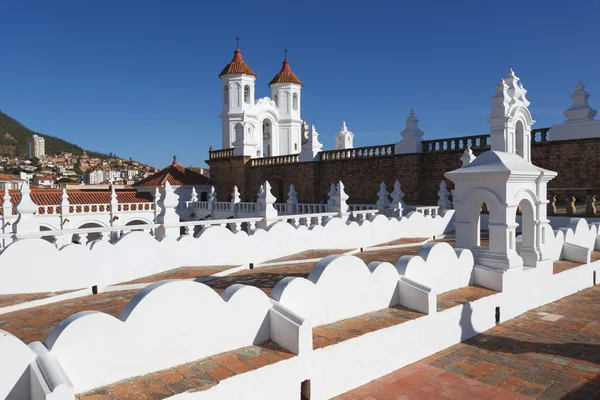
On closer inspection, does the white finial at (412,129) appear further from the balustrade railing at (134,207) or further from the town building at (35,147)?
the town building at (35,147)

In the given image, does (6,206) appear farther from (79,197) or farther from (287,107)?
(287,107)

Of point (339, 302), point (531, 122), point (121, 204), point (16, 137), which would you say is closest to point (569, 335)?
point (339, 302)

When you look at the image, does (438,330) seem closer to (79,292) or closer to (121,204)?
(79,292)

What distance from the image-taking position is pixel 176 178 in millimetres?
32656

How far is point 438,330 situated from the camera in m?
5.00

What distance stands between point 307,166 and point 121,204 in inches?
451

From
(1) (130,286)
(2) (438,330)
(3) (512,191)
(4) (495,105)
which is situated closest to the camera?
(2) (438,330)

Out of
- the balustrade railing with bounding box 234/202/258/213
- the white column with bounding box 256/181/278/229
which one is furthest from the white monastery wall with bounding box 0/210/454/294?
the balustrade railing with bounding box 234/202/258/213

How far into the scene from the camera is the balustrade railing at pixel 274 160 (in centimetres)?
2714

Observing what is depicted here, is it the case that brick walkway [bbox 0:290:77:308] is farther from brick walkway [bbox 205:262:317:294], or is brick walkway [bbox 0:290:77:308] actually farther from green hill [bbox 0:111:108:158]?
green hill [bbox 0:111:108:158]

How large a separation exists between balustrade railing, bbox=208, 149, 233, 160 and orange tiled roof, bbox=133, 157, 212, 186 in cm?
180

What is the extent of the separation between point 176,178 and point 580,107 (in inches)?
1017

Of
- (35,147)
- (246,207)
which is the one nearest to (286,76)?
(246,207)

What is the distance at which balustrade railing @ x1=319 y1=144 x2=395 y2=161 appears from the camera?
70.7 ft
